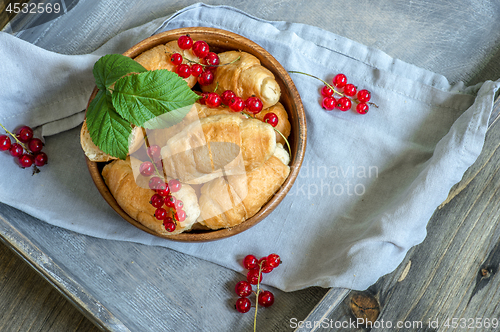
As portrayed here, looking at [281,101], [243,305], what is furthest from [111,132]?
[243,305]

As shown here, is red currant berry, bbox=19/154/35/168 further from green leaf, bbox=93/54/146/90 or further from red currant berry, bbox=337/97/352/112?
red currant berry, bbox=337/97/352/112

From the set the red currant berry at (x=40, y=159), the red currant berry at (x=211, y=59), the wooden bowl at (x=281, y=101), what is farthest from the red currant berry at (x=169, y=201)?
the red currant berry at (x=40, y=159)

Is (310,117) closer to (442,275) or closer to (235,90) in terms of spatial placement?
(235,90)

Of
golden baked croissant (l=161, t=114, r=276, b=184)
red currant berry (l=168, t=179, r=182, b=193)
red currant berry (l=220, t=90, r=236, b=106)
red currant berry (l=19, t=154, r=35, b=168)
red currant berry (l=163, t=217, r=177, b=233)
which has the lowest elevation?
red currant berry (l=19, t=154, r=35, b=168)

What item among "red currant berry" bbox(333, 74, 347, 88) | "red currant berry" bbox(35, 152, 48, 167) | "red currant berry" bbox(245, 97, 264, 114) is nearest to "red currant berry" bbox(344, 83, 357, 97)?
"red currant berry" bbox(333, 74, 347, 88)

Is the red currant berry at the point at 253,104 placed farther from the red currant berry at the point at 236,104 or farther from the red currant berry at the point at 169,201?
the red currant berry at the point at 169,201

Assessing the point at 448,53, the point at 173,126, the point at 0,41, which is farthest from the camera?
the point at 448,53

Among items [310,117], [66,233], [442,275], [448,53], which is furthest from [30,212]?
[448,53]
